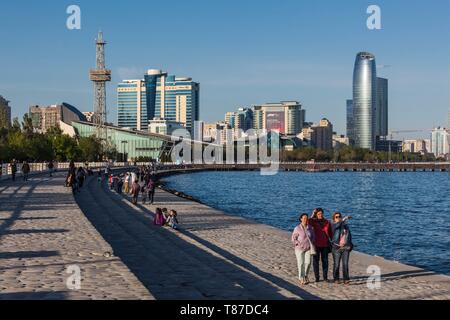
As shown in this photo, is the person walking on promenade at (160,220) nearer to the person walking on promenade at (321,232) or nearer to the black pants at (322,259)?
the black pants at (322,259)

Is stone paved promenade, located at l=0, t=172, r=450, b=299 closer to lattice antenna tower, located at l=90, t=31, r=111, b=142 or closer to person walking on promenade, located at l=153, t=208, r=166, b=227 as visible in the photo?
person walking on promenade, located at l=153, t=208, r=166, b=227

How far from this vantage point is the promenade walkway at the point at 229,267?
1392 cm

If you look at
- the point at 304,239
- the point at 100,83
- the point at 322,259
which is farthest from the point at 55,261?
the point at 100,83

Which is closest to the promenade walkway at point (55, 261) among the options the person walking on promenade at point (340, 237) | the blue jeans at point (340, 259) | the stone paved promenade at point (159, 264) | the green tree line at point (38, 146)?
the stone paved promenade at point (159, 264)

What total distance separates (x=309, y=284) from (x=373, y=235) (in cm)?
1976

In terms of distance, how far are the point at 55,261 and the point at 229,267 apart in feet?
15.2

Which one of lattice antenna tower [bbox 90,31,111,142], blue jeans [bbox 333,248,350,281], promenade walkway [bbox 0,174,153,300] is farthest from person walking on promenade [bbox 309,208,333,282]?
lattice antenna tower [bbox 90,31,111,142]

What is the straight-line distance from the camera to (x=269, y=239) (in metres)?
24.8

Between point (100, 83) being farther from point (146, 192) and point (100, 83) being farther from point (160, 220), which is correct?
point (160, 220)

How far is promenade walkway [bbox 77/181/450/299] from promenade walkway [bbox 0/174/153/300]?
912 millimetres

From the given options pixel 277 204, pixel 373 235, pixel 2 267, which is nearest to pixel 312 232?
pixel 2 267

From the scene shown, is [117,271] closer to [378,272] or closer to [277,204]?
[378,272]

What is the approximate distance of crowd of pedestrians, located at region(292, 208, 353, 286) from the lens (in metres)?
14.6

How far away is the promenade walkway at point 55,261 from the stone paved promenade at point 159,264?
2cm
